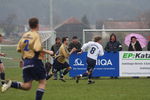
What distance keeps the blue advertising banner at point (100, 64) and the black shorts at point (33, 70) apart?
1016 centimetres

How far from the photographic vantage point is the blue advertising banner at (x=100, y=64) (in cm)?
2448

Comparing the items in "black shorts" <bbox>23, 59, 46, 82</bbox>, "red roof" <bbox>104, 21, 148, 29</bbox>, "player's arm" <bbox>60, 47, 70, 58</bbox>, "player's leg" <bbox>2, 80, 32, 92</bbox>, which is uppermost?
"red roof" <bbox>104, 21, 148, 29</bbox>

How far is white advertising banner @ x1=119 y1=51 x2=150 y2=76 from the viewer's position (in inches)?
961

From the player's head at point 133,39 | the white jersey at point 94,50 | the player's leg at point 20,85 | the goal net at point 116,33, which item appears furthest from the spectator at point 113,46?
the player's leg at point 20,85

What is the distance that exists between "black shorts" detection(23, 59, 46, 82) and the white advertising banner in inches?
414

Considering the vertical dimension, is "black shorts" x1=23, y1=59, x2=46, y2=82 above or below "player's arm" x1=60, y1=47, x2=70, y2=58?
below

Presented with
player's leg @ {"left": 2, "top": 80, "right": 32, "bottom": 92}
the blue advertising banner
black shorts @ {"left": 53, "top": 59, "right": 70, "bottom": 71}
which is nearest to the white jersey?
black shorts @ {"left": 53, "top": 59, "right": 70, "bottom": 71}

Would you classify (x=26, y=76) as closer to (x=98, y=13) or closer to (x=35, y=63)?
(x=35, y=63)

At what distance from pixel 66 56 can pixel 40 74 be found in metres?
8.66

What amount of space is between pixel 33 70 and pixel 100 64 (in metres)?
10.5

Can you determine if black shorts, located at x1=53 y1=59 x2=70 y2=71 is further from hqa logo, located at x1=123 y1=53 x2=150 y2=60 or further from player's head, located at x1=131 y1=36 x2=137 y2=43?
player's head, located at x1=131 y1=36 x2=137 y2=43

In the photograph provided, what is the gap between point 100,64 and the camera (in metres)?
24.5

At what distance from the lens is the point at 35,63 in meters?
14.2

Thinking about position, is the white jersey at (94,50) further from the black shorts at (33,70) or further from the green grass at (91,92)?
the black shorts at (33,70)
